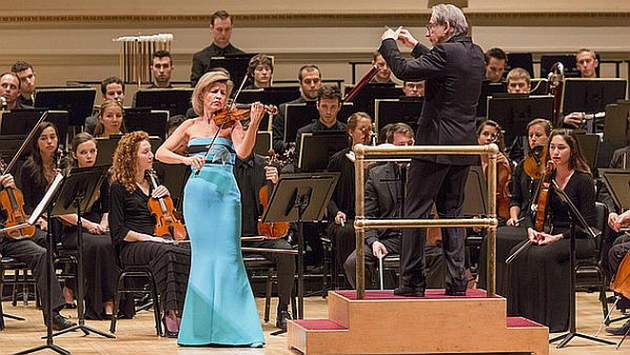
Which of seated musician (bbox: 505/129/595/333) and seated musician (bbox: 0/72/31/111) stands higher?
seated musician (bbox: 0/72/31/111)

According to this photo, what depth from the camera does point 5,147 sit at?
773cm

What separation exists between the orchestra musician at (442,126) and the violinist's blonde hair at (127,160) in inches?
84.3

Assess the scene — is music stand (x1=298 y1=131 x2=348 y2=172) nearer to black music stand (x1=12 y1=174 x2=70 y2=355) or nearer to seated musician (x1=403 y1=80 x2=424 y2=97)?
seated musician (x1=403 y1=80 x2=424 y2=97)

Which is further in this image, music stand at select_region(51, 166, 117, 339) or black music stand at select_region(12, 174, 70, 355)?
music stand at select_region(51, 166, 117, 339)

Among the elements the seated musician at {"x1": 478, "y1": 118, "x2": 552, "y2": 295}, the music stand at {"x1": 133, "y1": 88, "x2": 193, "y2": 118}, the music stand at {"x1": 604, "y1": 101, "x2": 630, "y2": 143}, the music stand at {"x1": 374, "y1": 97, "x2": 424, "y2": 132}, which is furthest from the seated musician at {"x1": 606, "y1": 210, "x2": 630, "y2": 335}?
the music stand at {"x1": 133, "y1": 88, "x2": 193, "y2": 118}

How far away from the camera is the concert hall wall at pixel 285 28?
12359 mm

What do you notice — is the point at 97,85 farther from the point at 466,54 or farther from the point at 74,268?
the point at 466,54

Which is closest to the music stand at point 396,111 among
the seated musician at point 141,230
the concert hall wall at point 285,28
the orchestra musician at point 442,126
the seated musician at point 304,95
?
the seated musician at point 304,95

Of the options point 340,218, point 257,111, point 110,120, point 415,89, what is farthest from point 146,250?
point 415,89

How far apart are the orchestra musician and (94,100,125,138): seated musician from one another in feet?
10.2

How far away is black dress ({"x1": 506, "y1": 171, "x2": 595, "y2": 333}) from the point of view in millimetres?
7359

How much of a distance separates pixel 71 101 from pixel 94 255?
181 cm

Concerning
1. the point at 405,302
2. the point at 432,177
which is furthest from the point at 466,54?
the point at 405,302

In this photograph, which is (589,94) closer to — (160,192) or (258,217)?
(258,217)
